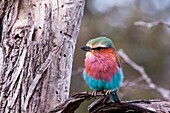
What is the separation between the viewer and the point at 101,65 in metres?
2.13

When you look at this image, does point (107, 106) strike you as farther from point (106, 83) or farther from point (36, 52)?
point (36, 52)

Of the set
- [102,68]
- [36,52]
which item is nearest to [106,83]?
[102,68]

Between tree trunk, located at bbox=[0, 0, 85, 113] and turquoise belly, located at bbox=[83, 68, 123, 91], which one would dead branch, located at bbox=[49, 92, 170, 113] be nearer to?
turquoise belly, located at bbox=[83, 68, 123, 91]

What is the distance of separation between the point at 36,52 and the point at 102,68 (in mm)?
351

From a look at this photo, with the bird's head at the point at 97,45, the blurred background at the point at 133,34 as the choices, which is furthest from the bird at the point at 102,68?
the blurred background at the point at 133,34

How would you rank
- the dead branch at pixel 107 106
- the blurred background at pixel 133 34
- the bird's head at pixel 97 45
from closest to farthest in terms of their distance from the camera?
the dead branch at pixel 107 106 < the bird's head at pixel 97 45 < the blurred background at pixel 133 34

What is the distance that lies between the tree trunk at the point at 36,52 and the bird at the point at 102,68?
0.53ft

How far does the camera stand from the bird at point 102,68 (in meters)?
2.11

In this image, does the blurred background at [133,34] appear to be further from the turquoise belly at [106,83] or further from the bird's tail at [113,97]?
the bird's tail at [113,97]

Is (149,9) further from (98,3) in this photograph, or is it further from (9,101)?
(9,101)

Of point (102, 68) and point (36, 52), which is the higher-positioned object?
point (36, 52)

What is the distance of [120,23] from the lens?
6230 mm

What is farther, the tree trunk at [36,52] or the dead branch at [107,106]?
the tree trunk at [36,52]

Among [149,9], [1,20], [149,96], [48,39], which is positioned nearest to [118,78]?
[48,39]
